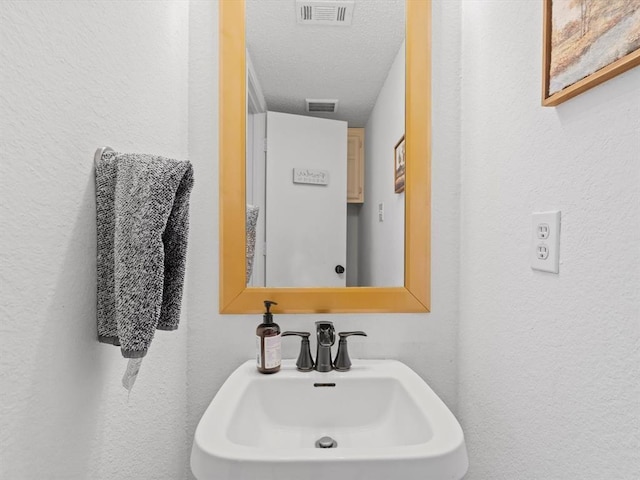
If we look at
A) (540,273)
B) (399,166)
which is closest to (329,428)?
(540,273)

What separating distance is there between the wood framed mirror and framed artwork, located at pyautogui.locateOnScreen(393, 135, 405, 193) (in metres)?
0.01

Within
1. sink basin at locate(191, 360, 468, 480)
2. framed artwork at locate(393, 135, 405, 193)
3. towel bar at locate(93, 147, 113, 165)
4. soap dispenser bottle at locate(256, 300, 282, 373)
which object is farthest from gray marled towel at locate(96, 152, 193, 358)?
framed artwork at locate(393, 135, 405, 193)

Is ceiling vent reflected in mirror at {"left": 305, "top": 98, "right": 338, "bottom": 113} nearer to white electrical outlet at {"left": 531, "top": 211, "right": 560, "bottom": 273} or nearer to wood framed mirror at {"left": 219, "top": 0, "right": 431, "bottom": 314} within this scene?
wood framed mirror at {"left": 219, "top": 0, "right": 431, "bottom": 314}

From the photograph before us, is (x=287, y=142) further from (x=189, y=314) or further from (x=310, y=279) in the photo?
(x=189, y=314)

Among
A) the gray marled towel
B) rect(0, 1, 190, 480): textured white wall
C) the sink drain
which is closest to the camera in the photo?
rect(0, 1, 190, 480): textured white wall

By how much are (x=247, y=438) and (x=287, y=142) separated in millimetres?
767

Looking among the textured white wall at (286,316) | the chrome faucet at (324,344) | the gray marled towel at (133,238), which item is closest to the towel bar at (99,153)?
the gray marled towel at (133,238)

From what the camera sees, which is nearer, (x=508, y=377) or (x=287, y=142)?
(x=508, y=377)

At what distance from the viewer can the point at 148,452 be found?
2.70 ft

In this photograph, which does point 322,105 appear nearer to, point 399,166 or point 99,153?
point 399,166

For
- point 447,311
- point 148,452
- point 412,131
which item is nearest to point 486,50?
point 412,131

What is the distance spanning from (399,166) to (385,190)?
0.08 metres

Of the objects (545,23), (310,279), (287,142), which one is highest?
(545,23)

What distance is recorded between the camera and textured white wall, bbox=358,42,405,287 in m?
1.08
